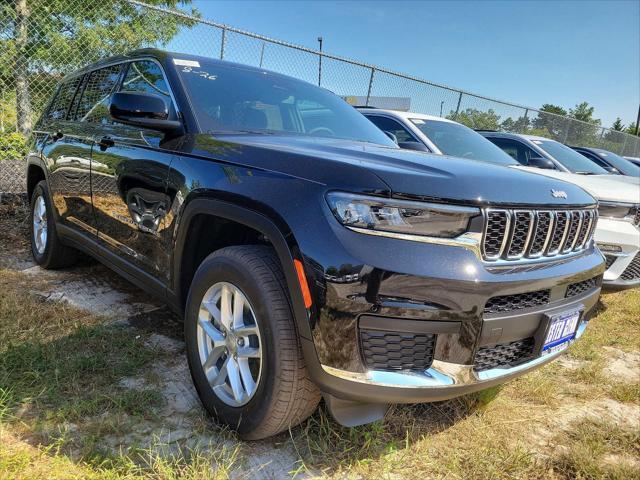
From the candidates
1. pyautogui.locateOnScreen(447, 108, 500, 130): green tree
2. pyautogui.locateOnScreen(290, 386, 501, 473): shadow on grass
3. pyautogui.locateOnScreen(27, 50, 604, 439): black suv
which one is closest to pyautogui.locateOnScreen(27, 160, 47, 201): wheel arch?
pyautogui.locateOnScreen(27, 50, 604, 439): black suv

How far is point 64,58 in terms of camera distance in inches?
287

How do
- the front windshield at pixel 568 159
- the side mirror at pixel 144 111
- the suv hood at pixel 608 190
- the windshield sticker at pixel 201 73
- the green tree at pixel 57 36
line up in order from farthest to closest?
the front windshield at pixel 568 159 < the green tree at pixel 57 36 < the suv hood at pixel 608 190 < the windshield sticker at pixel 201 73 < the side mirror at pixel 144 111

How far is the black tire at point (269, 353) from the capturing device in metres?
Result: 1.76

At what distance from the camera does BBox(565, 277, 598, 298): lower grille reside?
208 cm

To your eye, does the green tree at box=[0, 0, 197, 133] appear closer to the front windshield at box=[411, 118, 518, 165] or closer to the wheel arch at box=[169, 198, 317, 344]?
the front windshield at box=[411, 118, 518, 165]

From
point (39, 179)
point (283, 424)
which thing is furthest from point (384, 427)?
point (39, 179)

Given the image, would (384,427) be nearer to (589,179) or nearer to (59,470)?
(59,470)

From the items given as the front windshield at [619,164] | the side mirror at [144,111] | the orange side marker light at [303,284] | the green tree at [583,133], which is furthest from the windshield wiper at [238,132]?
the green tree at [583,133]

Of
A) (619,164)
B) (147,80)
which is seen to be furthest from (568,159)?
(147,80)

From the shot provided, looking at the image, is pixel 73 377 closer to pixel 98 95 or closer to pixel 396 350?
pixel 396 350

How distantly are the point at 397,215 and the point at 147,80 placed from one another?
2.06 m

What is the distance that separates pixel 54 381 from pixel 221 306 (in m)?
0.97

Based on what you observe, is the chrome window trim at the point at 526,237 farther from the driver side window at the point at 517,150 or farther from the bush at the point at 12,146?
the bush at the point at 12,146

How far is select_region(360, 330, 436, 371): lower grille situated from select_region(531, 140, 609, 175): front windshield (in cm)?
577
